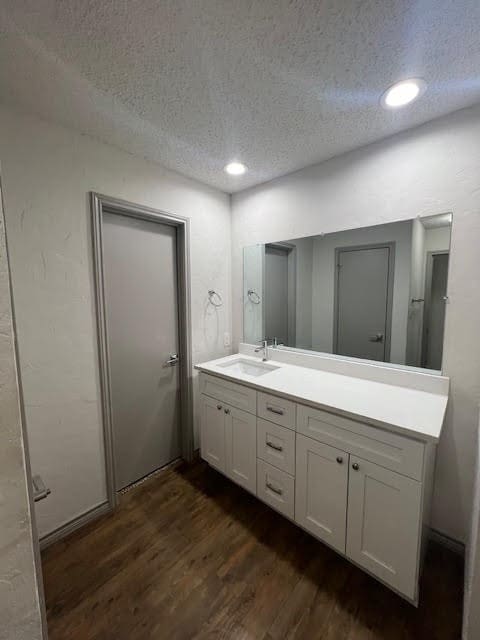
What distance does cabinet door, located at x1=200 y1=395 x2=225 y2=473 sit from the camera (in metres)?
1.97

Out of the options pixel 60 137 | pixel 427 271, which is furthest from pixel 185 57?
pixel 427 271

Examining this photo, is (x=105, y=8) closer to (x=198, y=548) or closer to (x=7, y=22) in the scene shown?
(x=7, y=22)

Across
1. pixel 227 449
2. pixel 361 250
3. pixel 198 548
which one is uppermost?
pixel 361 250

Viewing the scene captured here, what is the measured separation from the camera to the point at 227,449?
193 cm

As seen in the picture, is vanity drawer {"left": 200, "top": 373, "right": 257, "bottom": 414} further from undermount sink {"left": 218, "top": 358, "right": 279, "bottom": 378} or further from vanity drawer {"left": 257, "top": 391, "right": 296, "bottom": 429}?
undermount sink {"left": 218, "top": 358, "right": 279, "bottom": 378}

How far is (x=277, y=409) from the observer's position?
1.59 metres

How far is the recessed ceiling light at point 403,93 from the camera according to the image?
1230mm

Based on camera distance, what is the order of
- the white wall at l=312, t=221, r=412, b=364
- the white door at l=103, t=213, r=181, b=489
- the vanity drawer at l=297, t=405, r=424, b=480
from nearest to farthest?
the vanity drawer at l=297, t=405, r=424, b=480
the white wall at l=312, t=221, r=412, b=364
the white door at l=103, t=213, r=181, b=489

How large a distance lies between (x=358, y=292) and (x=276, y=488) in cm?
140

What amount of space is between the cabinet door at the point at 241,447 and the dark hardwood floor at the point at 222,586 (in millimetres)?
231

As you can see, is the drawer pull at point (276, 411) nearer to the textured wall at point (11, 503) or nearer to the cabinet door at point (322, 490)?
the cabinet door at point (322, 490)

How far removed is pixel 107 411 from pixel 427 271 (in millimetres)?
2197

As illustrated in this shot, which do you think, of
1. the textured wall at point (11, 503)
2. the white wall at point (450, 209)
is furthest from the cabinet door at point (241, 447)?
the textured wall at point (11, 503)

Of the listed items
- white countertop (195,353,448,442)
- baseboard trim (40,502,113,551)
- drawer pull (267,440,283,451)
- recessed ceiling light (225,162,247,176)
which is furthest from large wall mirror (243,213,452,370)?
baseboard trim (40,502,113,551)
